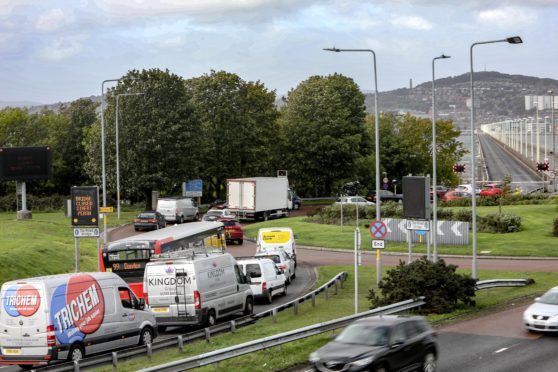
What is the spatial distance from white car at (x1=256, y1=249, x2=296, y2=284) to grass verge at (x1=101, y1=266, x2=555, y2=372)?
1.55m

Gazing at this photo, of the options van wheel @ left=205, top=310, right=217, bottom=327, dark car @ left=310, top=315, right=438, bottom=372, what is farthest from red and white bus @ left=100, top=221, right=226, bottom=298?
dark car @ left=310, top=315, right=438, bottom=372

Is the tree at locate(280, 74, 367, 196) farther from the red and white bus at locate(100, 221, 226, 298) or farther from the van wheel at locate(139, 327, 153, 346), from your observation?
the van wheel at locate(139, 327, 153, 346)

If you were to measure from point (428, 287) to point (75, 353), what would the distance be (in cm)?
1160

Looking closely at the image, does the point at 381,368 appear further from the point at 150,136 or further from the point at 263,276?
the point at 150,136

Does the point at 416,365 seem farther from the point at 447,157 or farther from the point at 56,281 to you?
the point at 447,157

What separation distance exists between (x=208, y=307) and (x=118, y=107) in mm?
49331

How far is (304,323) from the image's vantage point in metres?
26.5

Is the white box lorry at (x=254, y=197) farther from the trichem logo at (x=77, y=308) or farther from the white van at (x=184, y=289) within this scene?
the trichem logo at (x=77, y=308)

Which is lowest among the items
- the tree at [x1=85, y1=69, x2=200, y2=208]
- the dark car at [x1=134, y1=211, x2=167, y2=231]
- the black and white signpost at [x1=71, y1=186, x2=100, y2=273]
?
the dark car at [x1=134, y1=211, x2=167, y2=231]

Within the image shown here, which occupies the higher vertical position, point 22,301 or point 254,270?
point 22,301

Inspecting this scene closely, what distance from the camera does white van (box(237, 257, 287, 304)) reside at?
34406 mm

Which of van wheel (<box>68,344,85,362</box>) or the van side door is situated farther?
the van side door

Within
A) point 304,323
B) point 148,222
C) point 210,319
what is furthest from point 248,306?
point 148,222

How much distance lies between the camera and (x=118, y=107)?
2945 inches
